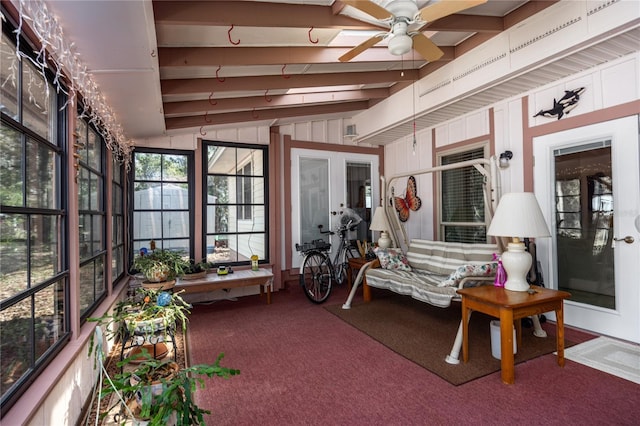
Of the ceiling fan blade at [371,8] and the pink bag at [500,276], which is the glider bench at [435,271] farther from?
the ceiling fan blade at [371,8]

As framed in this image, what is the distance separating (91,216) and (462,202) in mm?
4403

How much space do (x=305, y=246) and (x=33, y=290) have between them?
367cm

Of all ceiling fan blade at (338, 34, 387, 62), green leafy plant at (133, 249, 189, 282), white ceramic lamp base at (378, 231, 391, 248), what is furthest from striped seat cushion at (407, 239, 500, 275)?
green leafy plant at (133, 249, 189, 282)

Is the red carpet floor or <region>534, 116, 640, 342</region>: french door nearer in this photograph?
the red carpet floor

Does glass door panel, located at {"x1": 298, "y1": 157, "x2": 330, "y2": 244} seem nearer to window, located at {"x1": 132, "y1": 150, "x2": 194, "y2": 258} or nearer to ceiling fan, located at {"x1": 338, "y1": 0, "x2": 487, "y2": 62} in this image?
window, located at {"x1": 132, "y1": 150, "x2": 194, "y2": 258}

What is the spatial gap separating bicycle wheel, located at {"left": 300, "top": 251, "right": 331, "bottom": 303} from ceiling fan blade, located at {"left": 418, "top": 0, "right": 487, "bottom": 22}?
132 inches

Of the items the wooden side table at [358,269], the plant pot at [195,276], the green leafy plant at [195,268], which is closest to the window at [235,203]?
the green leafy plant at [195,268]

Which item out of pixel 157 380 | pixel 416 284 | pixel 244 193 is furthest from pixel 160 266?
pixel 416 284

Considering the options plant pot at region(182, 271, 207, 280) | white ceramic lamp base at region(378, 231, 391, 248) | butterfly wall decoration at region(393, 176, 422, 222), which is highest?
butterfly wall decoration at region(393, 176, 422, 222)

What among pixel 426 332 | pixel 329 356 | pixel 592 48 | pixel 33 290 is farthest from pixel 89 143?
pixel 592 48

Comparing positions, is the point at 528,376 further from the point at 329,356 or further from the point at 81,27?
the point at 81,27

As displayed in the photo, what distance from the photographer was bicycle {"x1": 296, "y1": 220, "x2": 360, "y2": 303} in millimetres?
4763

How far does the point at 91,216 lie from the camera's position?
2.70 m

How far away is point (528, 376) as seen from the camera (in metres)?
2.48
